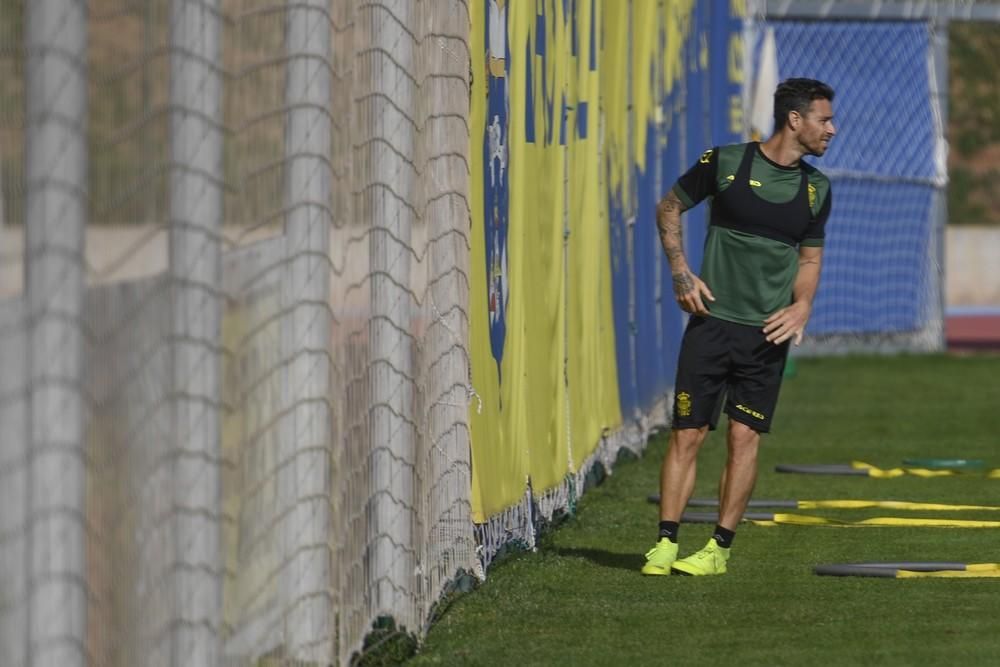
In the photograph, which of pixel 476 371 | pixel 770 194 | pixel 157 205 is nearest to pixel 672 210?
pixel 770 194

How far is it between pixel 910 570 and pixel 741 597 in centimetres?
72

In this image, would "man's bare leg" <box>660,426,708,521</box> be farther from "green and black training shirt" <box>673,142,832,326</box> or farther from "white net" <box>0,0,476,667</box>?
"white net" <box>0,0,476,667</box>

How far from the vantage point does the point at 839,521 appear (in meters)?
8.96

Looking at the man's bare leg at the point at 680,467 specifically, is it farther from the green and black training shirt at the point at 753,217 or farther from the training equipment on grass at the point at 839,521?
the training equipment on grass at the point at 839,521

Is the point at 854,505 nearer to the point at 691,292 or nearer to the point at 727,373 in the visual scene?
the point at 727,373

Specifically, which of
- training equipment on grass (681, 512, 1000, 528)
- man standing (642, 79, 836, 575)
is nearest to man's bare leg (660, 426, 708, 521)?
man standing (642, 79, 836, 575)

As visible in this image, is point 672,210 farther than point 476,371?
Yes

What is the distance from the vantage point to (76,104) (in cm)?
354

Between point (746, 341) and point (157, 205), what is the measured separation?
3.85 metres

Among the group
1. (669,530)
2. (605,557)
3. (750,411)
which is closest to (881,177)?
(605,557)

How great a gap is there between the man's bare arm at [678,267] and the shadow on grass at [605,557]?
37.2 inches

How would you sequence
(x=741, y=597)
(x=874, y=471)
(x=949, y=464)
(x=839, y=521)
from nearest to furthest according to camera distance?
(x=741, y=597)
(x=839, y=521)
(x=874, y=471)
(x=949, y=464)

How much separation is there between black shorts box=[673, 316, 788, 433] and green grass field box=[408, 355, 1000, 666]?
0.55 metres

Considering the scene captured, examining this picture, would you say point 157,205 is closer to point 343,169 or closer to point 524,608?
point 343,169
